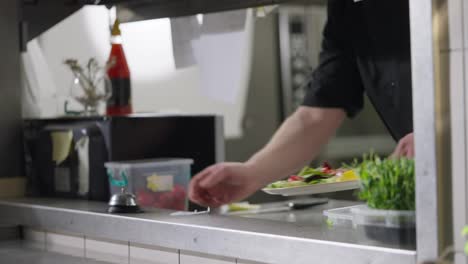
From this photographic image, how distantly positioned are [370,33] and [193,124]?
2.31 ft

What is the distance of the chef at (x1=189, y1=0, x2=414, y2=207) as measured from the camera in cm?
214

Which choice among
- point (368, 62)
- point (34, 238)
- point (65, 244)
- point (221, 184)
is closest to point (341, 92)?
point (368, 62)

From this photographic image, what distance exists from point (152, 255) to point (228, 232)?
0.32m

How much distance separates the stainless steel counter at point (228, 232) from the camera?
1440mm

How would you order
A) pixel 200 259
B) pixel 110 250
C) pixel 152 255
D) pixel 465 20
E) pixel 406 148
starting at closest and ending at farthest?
pixel 465 20 → pixel 406 148 → pixel 200 259 → pixel 152 255 → pixel 110 250

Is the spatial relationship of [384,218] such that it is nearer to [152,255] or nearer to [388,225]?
[388,225]

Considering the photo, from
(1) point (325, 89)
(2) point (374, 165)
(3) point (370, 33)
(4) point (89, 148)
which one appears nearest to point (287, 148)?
(1) point (325, 89)

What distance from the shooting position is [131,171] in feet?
7.70

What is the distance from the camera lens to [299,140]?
2.32m

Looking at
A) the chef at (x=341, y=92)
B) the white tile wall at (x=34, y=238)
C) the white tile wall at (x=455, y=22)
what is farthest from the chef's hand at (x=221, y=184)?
the white tile wall at (x=455, y=22)

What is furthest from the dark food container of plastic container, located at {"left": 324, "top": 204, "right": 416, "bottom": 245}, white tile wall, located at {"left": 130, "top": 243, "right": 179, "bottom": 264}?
white tile wall, located at {"left": 130, "top": 243, "right": 179, "bottom": 264}

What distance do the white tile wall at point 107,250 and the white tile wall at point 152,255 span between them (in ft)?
0.09

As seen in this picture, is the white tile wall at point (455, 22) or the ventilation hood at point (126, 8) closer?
the white tile wall at point (455, 22)

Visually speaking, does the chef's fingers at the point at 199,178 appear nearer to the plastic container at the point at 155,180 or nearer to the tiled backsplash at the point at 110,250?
the plastic container at the point at 155,180
